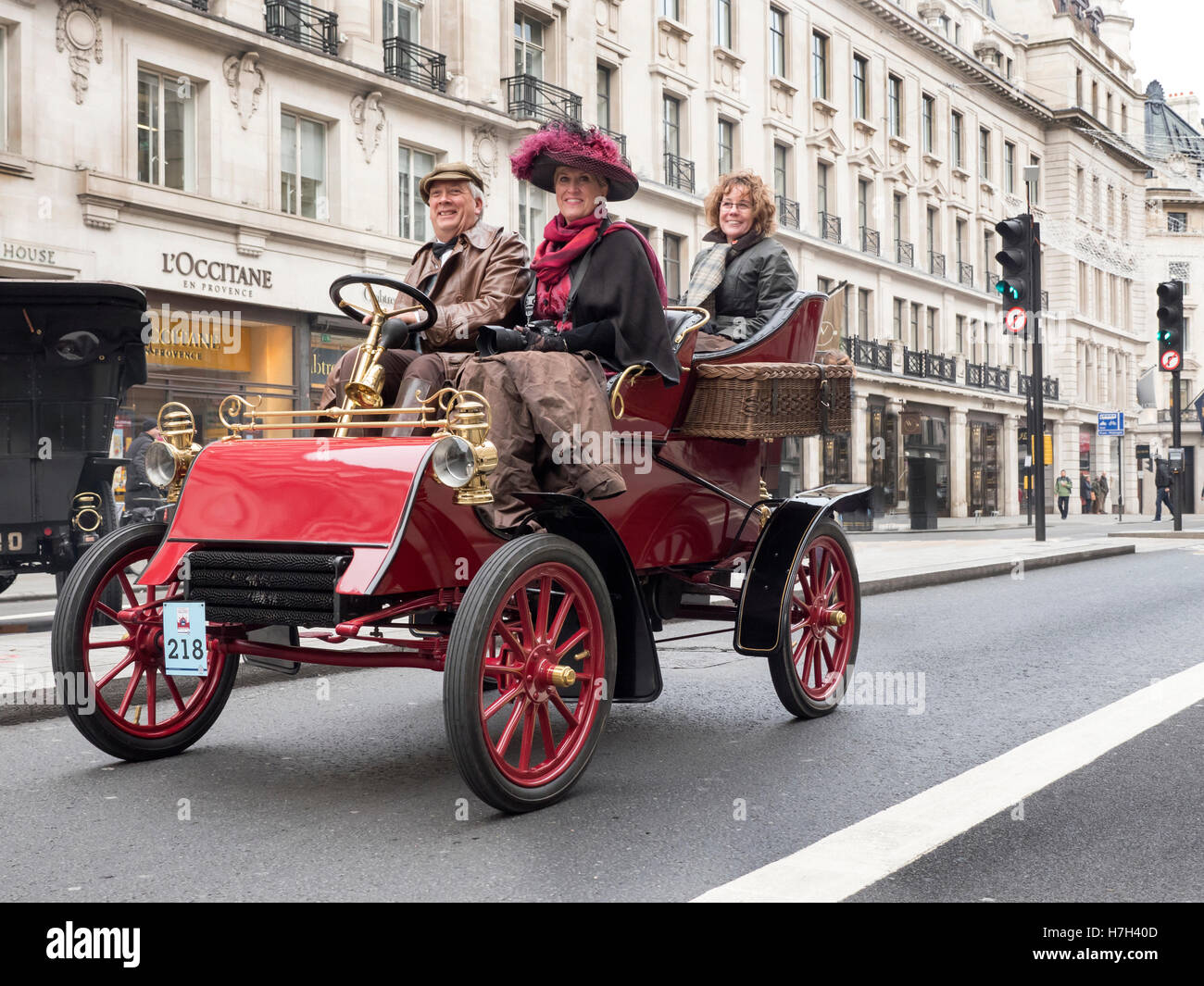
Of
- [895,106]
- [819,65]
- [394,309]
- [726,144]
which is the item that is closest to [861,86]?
[895,106]

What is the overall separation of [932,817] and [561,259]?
243 cm

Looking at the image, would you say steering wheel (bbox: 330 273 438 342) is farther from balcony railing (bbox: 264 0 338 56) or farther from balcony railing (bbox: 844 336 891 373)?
balcony railing (bbox: 844 336 891 373)

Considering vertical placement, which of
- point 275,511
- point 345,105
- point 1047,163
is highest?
point 1047,163

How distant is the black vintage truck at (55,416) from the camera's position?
27.6 ft

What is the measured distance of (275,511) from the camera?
419 cm

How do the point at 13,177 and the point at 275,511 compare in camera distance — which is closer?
the point at 275,511

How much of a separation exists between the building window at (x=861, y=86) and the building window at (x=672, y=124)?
32.4ft

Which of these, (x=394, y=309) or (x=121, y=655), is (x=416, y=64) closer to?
(x=394, y=309)

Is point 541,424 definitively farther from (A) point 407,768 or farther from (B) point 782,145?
(B) point 782,145

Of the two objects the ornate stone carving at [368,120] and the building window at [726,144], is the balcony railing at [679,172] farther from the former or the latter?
the ornate stone carving at [368,120]

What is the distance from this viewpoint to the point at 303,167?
2138cm
